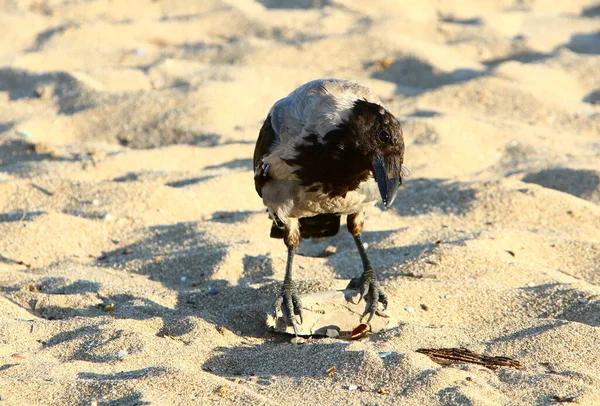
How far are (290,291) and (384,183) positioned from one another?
902 mm

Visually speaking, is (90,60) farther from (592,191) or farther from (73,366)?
(73,366)

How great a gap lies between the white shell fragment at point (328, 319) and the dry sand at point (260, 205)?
0.13 metres

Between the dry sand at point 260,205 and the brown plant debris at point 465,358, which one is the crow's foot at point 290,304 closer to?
the dry sand at point 260,205

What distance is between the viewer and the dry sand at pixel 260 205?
388cm

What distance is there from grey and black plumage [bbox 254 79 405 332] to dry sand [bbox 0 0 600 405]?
12.7 inches

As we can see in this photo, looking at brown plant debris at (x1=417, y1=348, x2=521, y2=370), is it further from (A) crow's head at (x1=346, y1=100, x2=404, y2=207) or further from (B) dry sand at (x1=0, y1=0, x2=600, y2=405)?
(A) crow's head at (x1=346, y1=100, x2=404, y2=207)

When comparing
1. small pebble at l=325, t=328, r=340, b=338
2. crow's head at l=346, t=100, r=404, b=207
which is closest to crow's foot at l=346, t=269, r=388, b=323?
small pebble at l=325, t=328, r=340, b=338

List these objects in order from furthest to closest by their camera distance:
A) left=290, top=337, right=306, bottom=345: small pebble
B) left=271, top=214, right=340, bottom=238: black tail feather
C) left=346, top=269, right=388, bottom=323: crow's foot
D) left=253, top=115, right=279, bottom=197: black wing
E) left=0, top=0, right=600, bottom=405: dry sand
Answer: left=271, top=214, right=340, bottom=238: black tail feather
left=253, top=115, right=279, bottom=197: black wing
left=346, top=269, right=388, bottom=323: crow's foot
left=290, top=337, right=306, bottom=345: small pebble
left=0, top=0, right=600, bottom=405: dry sand

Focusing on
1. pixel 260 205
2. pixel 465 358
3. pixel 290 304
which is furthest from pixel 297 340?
pixel 260 205

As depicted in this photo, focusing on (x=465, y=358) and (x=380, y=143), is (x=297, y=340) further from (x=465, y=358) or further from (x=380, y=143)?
(x=380, y=143)

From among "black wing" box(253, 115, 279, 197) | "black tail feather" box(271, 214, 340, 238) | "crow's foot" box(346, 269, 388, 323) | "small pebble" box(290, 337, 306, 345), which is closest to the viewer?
"small pebble" box(290, 337, 306, 345)

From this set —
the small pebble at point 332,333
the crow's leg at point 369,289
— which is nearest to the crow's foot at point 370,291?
the crow's leg at point 369,289

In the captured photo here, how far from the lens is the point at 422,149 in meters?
7.72

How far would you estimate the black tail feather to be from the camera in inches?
203
